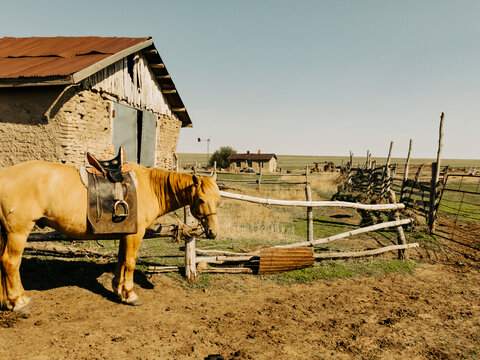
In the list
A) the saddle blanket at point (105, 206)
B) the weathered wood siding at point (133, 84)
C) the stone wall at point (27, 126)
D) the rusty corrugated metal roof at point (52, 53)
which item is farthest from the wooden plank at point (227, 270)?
the weathered wood siding at point (133, 84)

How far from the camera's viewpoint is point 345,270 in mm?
6129

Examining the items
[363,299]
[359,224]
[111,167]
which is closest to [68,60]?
[111,167]

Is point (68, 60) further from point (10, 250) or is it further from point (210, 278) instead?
point (210, 278)

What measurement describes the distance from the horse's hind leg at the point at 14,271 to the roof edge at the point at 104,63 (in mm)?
4748

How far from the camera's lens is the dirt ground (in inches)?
128

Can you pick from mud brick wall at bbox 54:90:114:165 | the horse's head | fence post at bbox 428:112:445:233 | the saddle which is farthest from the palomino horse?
fence post at bbox 428:112:445:233

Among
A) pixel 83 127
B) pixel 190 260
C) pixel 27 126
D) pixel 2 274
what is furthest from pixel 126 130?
pixel 2 274

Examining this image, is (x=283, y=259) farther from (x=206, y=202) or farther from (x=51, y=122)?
(x=51, y=122)

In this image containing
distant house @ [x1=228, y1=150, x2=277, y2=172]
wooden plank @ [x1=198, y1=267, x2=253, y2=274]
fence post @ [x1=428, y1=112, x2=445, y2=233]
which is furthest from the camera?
distant house @ [x1=228, y1=150, x2=277, y2=172]

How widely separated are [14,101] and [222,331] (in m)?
7.98

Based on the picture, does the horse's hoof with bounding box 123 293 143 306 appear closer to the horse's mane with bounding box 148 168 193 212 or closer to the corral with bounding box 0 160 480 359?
the corral with bounding box 0 160 480 359

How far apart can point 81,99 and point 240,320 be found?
7128 millimetres

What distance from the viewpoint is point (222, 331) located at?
3684mm

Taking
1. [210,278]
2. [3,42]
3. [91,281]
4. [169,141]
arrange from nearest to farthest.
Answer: [91,281] → [210,278] → [3,42] → [169,141]
